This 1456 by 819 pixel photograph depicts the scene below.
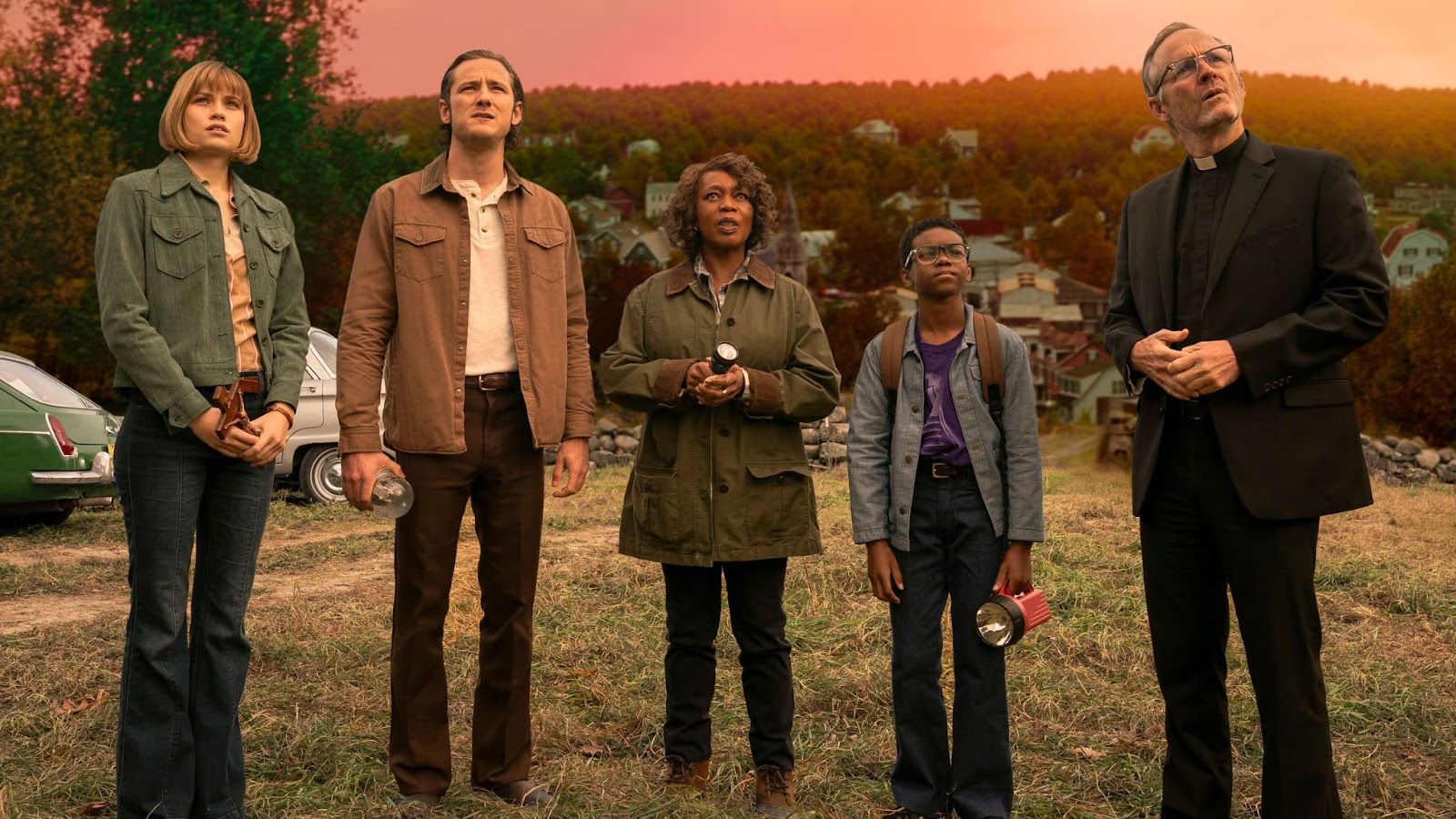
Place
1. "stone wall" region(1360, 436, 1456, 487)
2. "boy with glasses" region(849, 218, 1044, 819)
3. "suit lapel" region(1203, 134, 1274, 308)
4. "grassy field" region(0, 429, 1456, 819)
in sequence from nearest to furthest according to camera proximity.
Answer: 1. "suit lapel" region(1203, 134, 1274, 308)
2. "boy with glasses" region(849, 218, 1044, 819)
3. "grassy field" region(0, 429, 1456, 819)
4. "stone wall" region(1360, 436, 1456, 487)

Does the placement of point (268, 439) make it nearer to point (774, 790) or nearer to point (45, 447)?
point (774, 790)

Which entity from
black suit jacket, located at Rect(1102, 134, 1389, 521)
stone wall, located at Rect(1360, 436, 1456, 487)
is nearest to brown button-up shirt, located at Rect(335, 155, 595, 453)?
black suit jacket, located at Rect(1102, 134, 1389, 521)

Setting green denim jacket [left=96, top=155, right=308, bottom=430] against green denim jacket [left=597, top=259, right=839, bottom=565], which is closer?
green denim jacket [left=96, top=155, right=308, bottom=430]

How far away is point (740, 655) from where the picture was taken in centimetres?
400

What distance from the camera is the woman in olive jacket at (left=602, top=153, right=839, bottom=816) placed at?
155 inches

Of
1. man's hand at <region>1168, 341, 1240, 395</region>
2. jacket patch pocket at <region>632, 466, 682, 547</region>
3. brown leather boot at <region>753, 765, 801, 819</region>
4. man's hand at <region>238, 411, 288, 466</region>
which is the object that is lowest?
brown leather boot at <region>753, 765, 801, 819</region>

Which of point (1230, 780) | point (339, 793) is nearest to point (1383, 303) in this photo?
point (1230, 780)

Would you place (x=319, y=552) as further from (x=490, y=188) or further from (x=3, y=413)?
(x=490, y=188)

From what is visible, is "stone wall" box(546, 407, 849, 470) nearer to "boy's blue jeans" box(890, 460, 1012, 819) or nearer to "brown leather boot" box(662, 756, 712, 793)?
"brown leather boot" box(662, 756, 712, 793)

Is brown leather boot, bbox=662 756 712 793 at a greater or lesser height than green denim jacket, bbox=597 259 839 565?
lesser

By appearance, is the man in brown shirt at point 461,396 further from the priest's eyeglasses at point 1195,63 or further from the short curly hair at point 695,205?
the priest's eyeglasses at point 1195,63

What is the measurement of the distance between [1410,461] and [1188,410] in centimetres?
2709

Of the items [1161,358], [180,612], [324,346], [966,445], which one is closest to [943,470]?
[966,445]

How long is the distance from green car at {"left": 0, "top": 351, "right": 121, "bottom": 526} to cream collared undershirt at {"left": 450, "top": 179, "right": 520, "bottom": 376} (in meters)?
7.12
